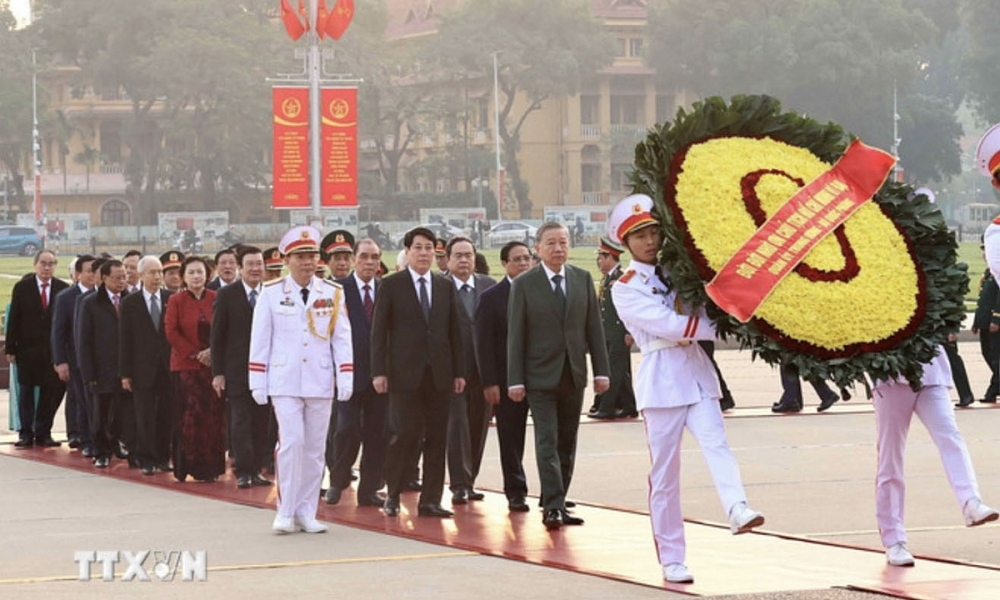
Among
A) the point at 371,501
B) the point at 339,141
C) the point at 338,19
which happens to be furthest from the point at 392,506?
the point at 339,141

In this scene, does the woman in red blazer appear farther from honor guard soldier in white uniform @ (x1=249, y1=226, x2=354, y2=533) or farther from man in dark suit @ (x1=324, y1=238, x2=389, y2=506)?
honor guard soldier in white uniform @ (x1=249, y1=226, x2=354, y2=533)

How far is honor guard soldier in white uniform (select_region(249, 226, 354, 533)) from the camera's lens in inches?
420

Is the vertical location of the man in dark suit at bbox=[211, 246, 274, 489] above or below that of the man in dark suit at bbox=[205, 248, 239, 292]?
below

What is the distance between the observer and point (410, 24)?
92.8 m

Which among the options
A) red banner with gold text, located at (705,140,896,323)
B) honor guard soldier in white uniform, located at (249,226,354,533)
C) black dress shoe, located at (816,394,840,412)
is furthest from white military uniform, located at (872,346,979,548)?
black dress shoe, located at (816,394,840,412)

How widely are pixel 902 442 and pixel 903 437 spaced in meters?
0.02

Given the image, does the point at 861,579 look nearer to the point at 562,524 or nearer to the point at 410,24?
the point at 562,524

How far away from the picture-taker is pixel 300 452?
10711 millimetres

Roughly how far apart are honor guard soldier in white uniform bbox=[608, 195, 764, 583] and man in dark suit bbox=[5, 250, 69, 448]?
870cm

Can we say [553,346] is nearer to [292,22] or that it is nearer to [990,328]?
[990,328]

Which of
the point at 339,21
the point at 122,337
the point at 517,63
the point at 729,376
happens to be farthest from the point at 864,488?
the point at 517,63

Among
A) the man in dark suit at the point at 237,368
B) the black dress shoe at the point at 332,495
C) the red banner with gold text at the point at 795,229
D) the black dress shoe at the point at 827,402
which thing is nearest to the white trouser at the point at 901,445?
the red banner with gold text at the point at 795,229

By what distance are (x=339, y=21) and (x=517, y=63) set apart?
47.5 m

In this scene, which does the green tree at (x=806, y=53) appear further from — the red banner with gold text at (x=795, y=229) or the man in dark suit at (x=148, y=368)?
the red banner with gold text at (x=795, y=229)
